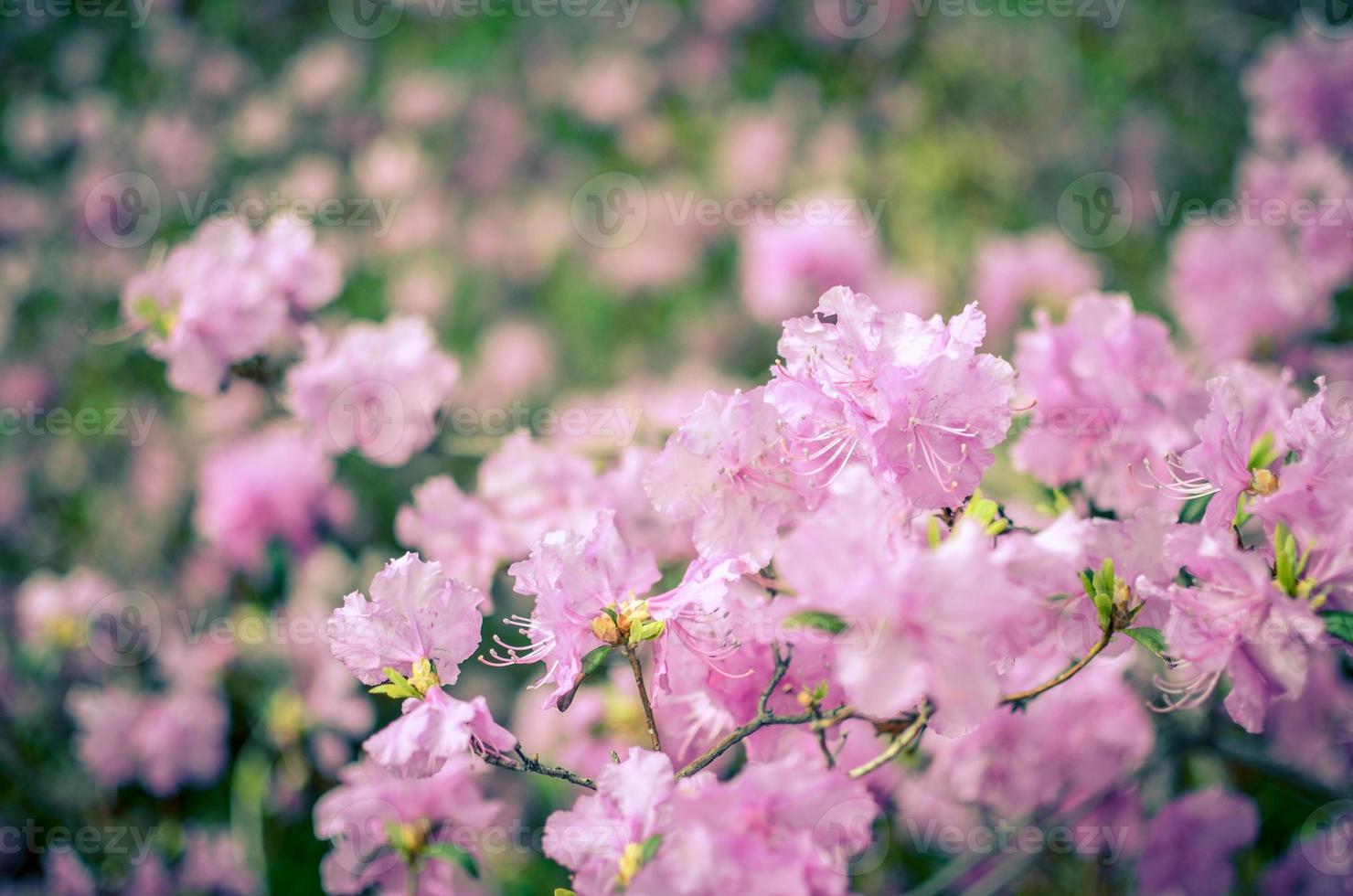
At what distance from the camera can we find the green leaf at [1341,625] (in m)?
0.62

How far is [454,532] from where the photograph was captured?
106cm

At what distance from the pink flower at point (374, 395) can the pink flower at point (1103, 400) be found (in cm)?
70

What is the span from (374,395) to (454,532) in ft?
0.68

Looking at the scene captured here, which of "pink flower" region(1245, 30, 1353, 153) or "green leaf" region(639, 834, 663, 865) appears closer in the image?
"green leaf" region(639, 834, 663, 865)

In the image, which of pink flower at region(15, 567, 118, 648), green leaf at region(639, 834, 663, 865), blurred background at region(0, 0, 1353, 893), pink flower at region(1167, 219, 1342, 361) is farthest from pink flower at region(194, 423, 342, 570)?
pink flower at region(1167, 219, 1342, 361)

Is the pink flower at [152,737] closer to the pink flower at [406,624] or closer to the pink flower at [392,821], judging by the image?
the pink flower at [392,821]

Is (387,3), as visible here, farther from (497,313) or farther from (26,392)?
(26,392)

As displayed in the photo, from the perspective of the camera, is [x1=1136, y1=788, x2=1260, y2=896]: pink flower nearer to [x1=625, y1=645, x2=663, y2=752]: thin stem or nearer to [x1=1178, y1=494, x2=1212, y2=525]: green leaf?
[x1=1178, y1=494, x2=1212, y2=525]: green leaf

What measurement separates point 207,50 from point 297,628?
241 cm

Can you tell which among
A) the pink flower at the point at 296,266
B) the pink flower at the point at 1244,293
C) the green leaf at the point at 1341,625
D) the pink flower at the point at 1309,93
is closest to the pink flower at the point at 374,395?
the pink flower at the point at 296,266

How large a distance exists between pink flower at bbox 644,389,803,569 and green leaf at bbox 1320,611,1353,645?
38 cm

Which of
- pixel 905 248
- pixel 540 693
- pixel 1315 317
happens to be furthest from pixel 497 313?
pixel 1315 317

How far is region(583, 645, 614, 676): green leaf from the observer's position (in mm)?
729

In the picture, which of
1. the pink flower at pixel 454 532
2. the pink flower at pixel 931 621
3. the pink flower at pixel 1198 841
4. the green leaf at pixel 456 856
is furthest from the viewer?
the pink flower at pixel 1198 841
